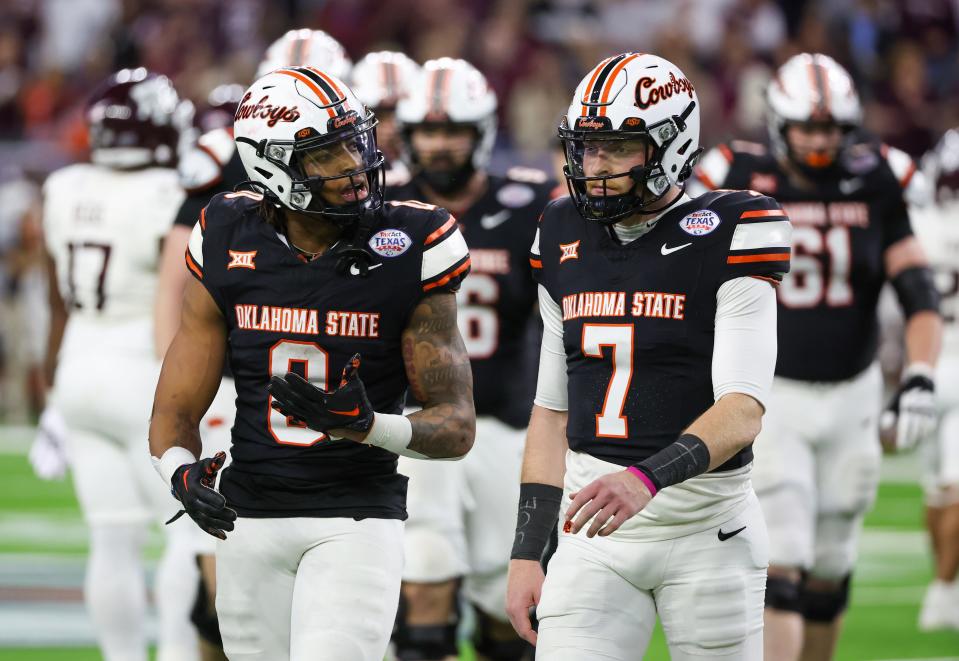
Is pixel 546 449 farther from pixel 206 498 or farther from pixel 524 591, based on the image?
pixel 206 498

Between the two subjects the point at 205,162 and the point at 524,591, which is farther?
the point at 205,162

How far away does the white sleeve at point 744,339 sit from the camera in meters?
3.72

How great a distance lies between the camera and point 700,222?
386cm

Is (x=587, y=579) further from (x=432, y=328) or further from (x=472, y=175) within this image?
(x=472, y=175)

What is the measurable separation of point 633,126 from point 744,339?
56 cm

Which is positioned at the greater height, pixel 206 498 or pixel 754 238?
pixel 754 238

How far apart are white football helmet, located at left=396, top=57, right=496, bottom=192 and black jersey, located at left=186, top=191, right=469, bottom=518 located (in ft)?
6.05

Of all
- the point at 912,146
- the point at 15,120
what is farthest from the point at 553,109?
the point at 15,120

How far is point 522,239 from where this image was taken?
18.7 feet

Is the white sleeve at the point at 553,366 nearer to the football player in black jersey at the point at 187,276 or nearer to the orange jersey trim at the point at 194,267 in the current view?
the orange jersey trim at the point at 194,267

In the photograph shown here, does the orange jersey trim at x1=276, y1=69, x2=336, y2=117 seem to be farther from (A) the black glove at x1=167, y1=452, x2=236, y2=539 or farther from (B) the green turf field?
(B) the green turf field

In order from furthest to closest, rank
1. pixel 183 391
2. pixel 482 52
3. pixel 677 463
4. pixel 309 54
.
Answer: pixel 482 52
pixel 309 54
pixel 183 391
pixel 677 463

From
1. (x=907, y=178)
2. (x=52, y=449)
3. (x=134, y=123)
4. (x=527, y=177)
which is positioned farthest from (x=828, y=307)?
(x=52, y=449)

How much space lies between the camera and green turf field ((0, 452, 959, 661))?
23.2 ft
